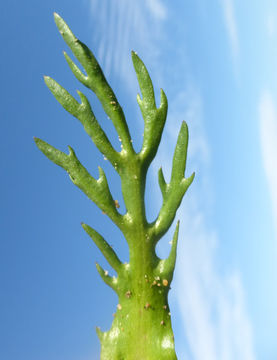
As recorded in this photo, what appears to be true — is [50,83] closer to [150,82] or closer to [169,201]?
[150,82]

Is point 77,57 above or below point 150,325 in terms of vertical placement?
above

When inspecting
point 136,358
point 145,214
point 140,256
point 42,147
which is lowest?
point 136,358

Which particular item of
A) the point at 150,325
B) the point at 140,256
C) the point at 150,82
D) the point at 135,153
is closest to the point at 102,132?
the point at 135,153

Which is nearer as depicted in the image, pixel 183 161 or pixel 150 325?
pixel 150 325

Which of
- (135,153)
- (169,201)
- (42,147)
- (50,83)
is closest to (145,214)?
(169,201)

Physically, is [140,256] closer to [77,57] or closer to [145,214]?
[145,214]

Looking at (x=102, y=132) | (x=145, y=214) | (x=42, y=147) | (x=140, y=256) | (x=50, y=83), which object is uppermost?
(x=50, y=83)
